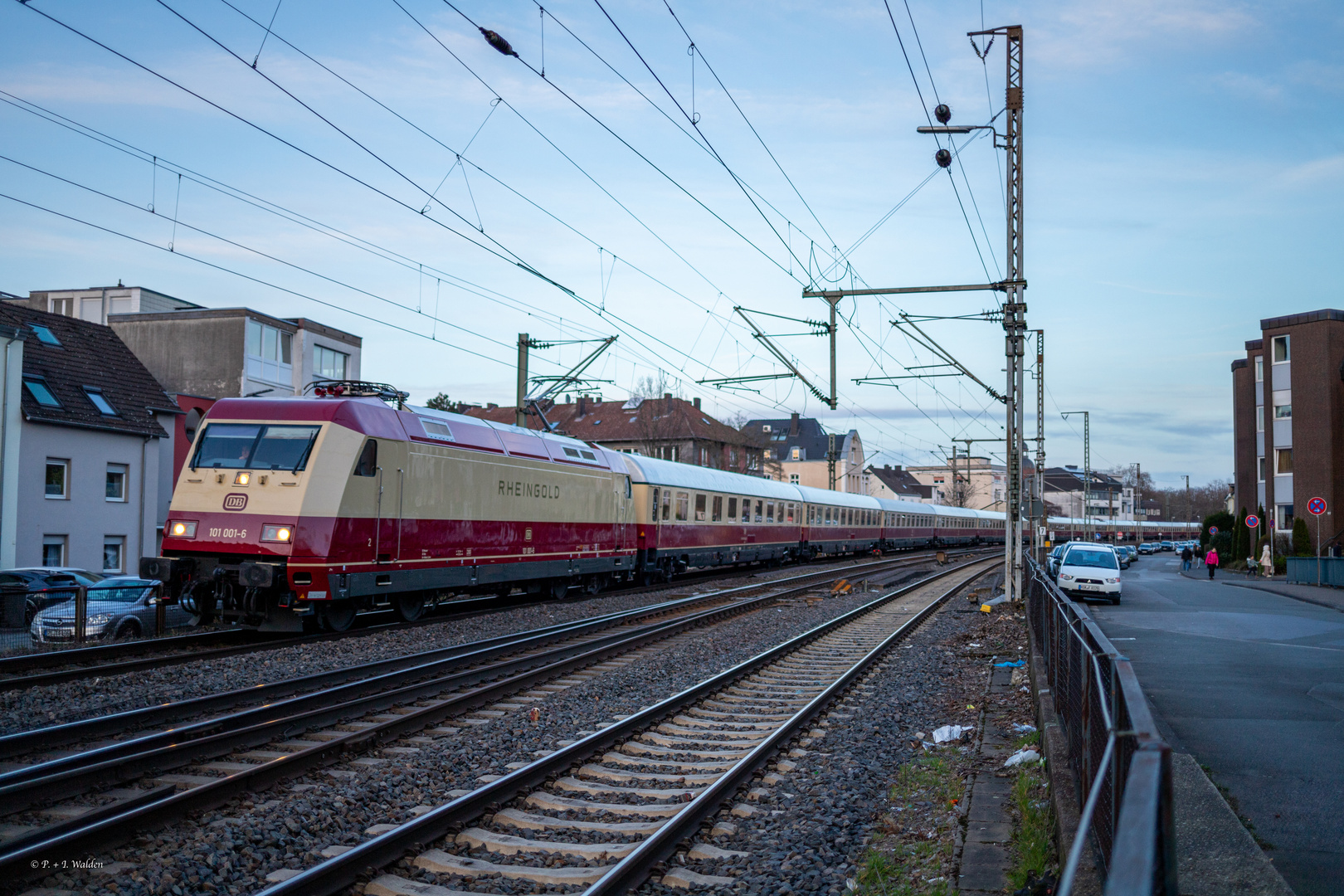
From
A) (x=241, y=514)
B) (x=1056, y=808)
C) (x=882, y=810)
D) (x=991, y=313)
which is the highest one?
(x=991, y=313)

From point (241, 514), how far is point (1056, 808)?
11.9 m

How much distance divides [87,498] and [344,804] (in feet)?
87.7

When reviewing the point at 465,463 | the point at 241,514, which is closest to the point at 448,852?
the point at 241,514

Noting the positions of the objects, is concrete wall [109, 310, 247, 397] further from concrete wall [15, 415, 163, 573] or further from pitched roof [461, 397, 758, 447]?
pitched roof [461, 397, 758, 447]

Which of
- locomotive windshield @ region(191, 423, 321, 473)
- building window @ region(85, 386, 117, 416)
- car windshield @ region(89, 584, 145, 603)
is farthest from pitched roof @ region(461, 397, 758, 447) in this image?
locomotive windshield @ region(191, 423, 321, 473)

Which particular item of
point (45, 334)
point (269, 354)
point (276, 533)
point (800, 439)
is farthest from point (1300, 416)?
point (800, 439)

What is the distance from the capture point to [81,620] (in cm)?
1452

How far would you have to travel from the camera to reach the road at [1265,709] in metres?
6.28

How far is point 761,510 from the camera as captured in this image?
37.4 metres

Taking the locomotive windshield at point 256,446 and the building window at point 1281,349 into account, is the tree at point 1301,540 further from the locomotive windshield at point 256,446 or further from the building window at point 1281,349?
the locomotive windshield at point 256,446

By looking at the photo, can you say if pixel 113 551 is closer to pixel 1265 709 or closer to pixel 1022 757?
pixel 1022 757

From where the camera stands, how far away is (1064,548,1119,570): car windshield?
26141 mm

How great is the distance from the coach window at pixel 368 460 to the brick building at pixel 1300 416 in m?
38.2

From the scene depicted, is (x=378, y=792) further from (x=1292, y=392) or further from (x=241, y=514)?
(x=1292, y=392)
